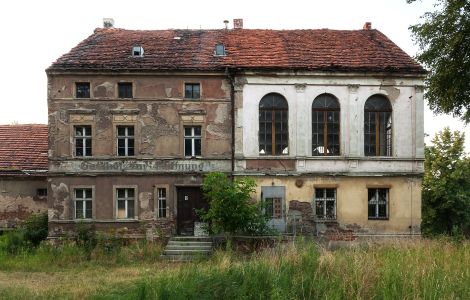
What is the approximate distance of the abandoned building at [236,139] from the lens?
20.2 m

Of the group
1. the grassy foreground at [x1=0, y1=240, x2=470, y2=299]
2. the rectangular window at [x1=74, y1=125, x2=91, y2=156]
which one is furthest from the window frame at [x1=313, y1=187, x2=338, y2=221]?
the rectangular window at [x1=74, y1=125, x2=91, y2=156]

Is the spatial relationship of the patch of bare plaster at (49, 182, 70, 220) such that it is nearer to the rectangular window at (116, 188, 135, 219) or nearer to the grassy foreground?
the rectangular window at (116, 188, 135, 219)

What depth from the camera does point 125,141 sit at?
20.5 m

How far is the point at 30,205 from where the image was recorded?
A: 75.8 feet

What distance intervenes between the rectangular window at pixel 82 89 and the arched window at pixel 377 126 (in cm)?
1228

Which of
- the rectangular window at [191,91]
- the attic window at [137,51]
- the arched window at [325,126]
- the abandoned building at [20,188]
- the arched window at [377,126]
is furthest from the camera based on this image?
the abandoned building at [20,188]

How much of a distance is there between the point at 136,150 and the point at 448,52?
41.7ft

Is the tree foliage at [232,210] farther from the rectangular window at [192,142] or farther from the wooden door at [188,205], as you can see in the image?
the rectangular window at [192,142]

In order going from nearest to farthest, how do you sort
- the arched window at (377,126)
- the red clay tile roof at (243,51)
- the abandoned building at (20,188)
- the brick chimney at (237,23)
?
the red clay tile roof at (243,51)
the arched window at (377,126)
the abandoned building at (20,188)
the brick chimney at (237,23)

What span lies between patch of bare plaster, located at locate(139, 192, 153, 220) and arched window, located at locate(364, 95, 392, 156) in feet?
32.1

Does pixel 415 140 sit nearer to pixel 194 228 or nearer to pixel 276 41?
pixel 276 41

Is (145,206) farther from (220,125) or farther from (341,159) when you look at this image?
(341,159)

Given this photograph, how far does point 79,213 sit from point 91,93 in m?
5.20

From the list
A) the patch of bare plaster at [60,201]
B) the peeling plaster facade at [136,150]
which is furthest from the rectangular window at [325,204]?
the patch of bare plaster at [60,201]
